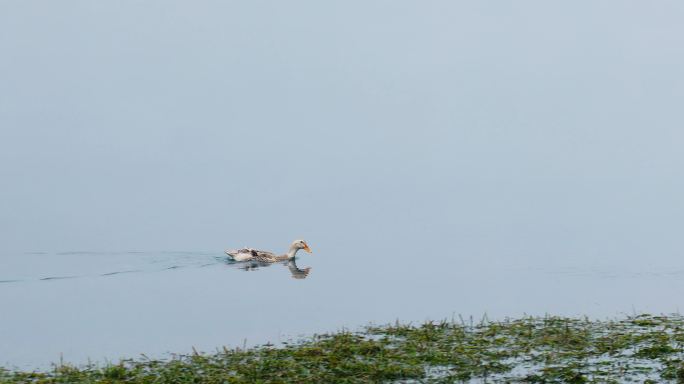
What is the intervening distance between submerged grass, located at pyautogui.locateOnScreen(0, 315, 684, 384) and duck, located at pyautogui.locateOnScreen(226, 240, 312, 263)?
1801 centimetres

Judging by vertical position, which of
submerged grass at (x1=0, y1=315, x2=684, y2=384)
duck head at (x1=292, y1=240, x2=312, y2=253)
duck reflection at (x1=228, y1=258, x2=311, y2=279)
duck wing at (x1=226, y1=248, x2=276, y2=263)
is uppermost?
duck head at (x1=292, y1=240, x2=312, y2=253)

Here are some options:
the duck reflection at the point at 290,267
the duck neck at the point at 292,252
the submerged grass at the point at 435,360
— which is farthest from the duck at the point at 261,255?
the submerged grass at the point at 435,360

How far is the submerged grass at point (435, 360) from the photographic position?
13.3 metres

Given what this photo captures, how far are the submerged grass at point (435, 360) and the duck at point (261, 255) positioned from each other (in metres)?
18.0

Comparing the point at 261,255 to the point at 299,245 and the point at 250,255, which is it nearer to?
the point at 250,255

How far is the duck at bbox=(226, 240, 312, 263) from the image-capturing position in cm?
3397

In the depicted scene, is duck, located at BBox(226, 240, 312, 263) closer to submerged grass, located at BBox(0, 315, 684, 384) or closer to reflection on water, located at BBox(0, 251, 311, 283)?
reflection on water, located at BBox(0, 251, 311, 283)

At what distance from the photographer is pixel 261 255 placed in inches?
1348

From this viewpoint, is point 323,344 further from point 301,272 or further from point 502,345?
point 301,272

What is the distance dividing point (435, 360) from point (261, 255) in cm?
2064

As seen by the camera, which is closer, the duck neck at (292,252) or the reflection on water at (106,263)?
the reflection on water at (106,263)

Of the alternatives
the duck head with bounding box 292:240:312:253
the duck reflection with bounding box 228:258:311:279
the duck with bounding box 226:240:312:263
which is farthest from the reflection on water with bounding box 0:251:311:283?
the duck head with bounding box 292:240:312:253

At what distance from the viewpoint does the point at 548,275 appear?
102 feet

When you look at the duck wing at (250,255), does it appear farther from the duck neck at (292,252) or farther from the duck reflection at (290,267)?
the duck neck at (292,252)
